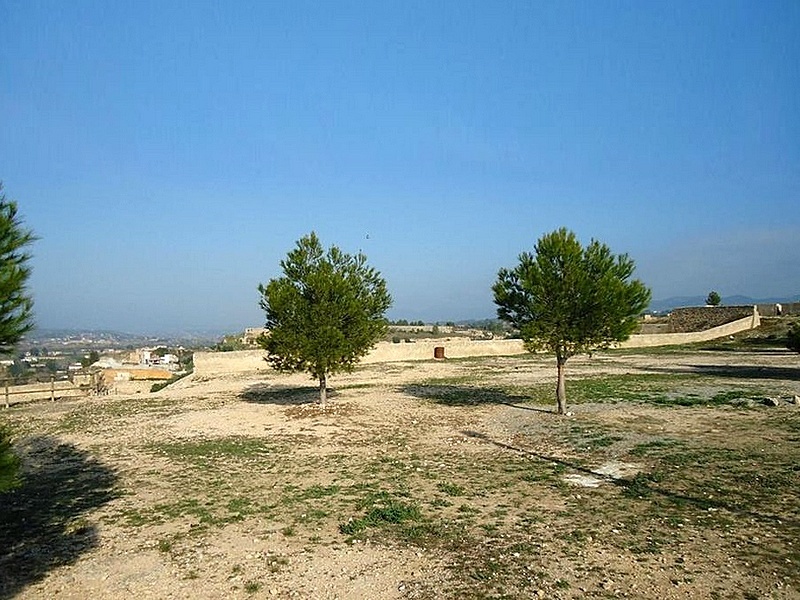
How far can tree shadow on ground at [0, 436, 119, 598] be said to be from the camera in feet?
25.8

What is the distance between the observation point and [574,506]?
31.3ft

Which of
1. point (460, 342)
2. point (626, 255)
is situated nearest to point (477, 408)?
point (626, 255)

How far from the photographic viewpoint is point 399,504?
389 inches

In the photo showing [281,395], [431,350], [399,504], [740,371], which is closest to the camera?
[399,504]

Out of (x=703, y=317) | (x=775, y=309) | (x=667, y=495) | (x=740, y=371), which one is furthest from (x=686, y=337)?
(x=667, y=495)

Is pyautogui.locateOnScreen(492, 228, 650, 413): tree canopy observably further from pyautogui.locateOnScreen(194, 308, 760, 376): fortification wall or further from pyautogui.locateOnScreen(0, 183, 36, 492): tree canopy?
pyautogui.locateOnScreen(0, 183, 36, 492): tree canopy

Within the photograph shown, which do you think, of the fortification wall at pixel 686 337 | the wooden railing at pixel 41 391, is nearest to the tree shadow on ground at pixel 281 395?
the wooden railing at pixel 41 391

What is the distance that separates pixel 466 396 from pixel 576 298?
709 centimetres

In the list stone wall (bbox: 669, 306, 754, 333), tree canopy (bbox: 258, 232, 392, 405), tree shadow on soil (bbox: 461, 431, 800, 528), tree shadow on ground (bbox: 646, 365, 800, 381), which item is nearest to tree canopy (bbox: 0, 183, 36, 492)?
tree shadow on soil (bbox: 461, 431, 800, 528)

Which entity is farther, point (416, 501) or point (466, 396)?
point (466, 396)

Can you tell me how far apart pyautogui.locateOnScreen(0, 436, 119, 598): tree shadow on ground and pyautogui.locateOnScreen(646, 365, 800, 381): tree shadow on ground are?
25.4 metres

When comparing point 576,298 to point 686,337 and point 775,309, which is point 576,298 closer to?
point 686,337

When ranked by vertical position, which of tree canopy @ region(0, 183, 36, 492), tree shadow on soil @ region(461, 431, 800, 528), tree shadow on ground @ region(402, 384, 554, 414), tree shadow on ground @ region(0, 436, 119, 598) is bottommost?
tree shadow on soil @ region(461, 431, 800, 528)

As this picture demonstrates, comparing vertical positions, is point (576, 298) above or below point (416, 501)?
above
